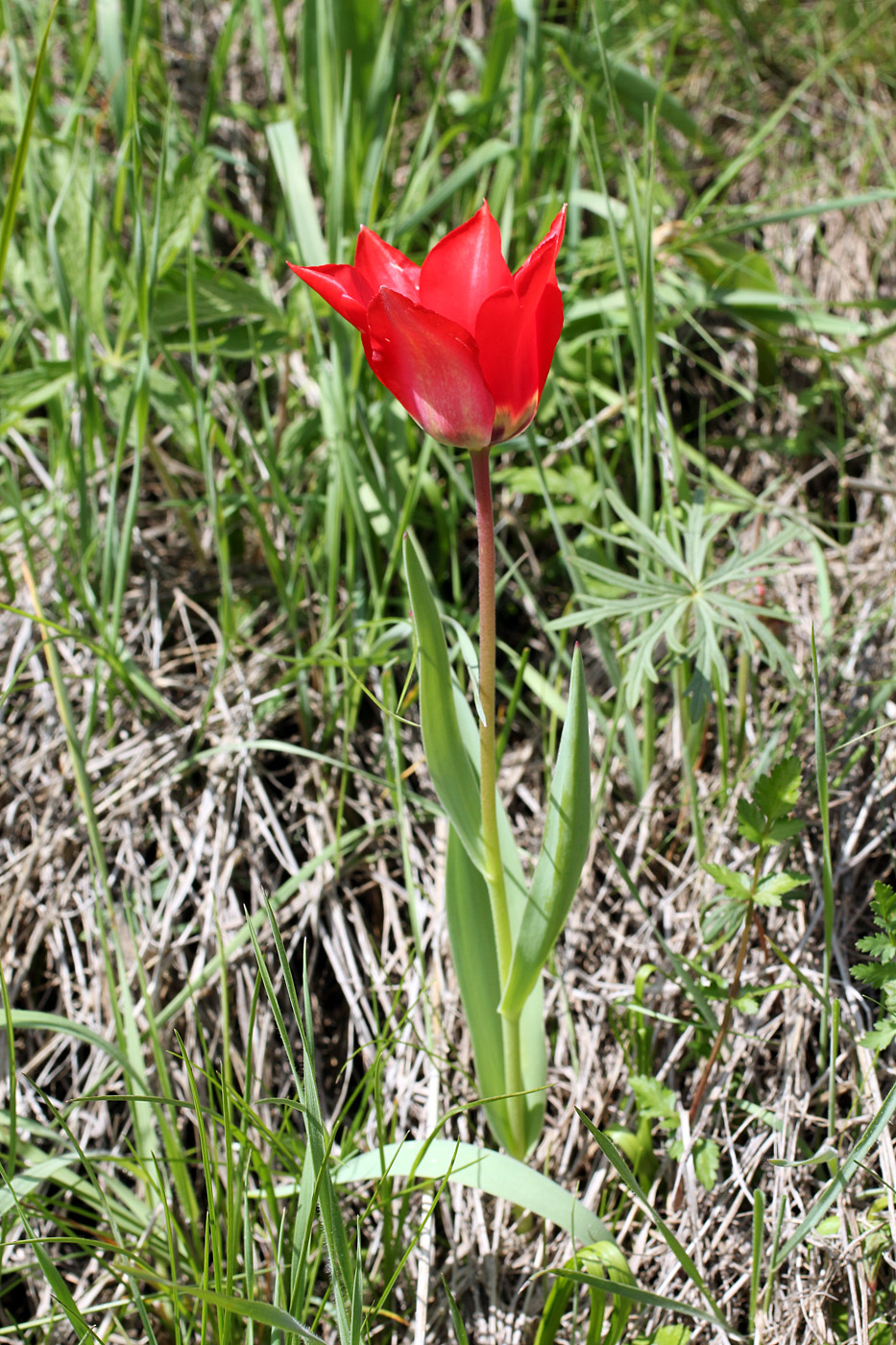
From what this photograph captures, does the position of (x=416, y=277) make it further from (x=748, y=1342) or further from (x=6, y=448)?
(x=6, y=448)

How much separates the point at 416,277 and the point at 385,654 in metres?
0.72

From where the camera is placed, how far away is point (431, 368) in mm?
937

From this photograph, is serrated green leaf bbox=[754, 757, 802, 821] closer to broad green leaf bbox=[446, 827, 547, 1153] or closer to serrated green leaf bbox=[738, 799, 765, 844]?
serrated green leaf bbox=[738, 799, 765, 844]

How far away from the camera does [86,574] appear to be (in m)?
1.86

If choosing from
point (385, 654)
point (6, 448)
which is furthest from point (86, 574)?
point (385, 654)

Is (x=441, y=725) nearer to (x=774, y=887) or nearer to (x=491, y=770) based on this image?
(x=491, y=770)

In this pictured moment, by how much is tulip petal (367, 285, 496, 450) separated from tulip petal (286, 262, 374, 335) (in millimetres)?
35

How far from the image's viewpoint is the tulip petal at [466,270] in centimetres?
94

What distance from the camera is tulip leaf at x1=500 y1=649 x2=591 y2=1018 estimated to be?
1.08 meters

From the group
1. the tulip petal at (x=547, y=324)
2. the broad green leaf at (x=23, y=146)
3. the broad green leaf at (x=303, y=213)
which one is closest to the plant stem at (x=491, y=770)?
the tulip petal at (x=547, y=324)

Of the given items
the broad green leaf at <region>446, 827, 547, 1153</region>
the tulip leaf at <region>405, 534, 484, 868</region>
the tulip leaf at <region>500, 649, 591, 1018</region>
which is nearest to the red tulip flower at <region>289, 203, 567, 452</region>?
the tulip leaf at <region>405, 534, 484, 868</region>

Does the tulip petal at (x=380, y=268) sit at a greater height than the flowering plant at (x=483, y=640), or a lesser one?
greater

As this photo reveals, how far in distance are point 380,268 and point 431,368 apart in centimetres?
14

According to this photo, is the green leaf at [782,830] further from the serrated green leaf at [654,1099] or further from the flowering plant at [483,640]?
the serrated green leaf at [654,1099]
